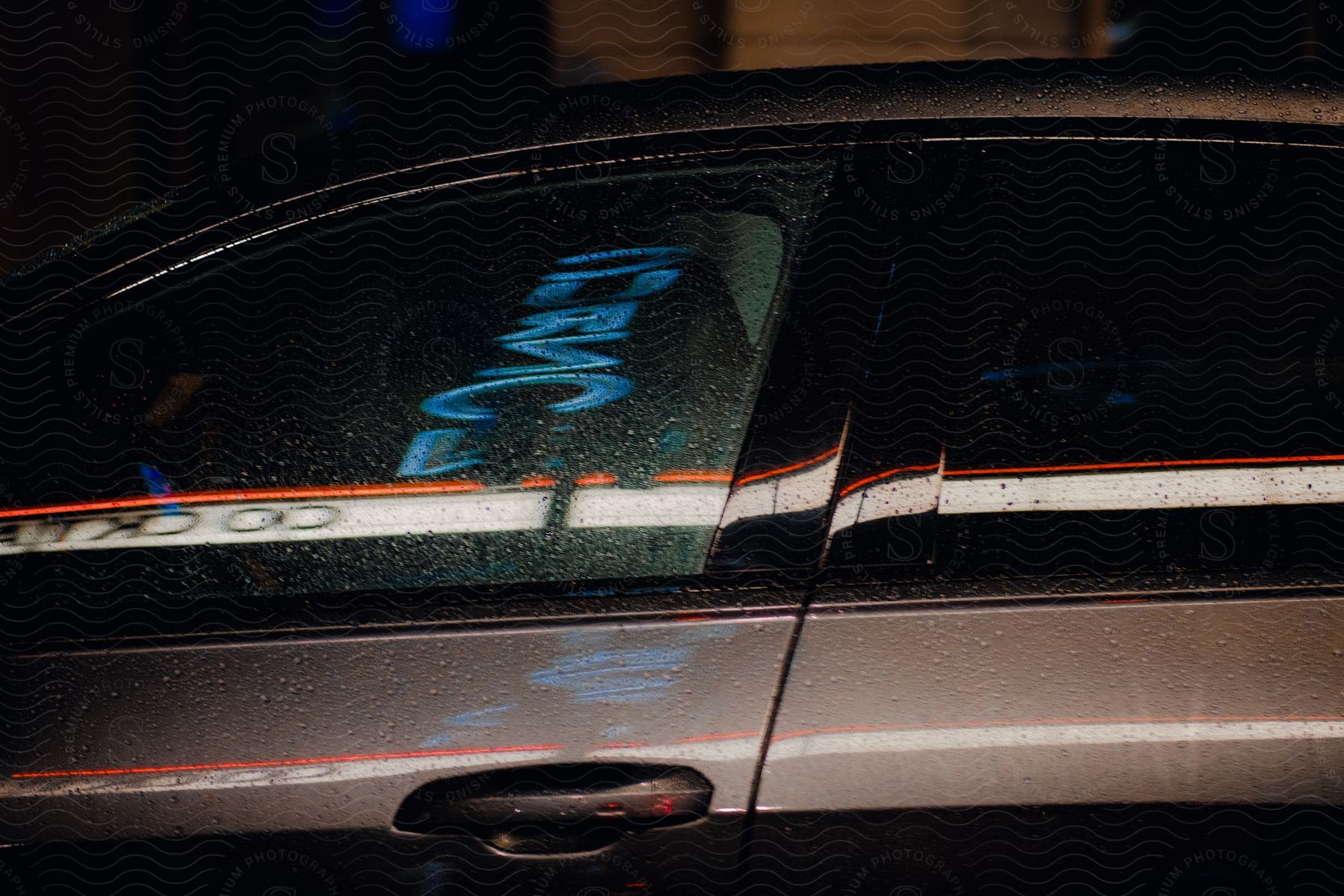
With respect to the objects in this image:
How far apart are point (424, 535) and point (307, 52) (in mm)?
3879

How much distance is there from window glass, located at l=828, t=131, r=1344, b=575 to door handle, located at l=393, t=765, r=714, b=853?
0.31m

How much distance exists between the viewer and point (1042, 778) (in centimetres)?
110

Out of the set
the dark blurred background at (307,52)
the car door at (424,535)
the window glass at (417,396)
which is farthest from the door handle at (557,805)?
the dark blurred background at (307,52)

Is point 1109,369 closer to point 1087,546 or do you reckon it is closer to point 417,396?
point 1087,546

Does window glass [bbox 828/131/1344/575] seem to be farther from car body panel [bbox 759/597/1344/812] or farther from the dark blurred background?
the dark blurred background

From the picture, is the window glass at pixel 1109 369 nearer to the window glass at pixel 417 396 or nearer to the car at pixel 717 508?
the car at pixel 717 508

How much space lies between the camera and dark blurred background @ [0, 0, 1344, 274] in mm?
4305

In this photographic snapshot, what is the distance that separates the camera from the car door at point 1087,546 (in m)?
1.09

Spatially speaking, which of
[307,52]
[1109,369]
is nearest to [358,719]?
[1109,369]

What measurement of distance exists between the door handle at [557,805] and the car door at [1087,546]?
9cm

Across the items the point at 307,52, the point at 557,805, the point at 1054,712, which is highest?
the point at 307,52

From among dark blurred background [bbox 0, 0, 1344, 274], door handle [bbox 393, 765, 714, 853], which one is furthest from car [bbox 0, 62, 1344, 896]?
dark blurred background [bbox 0, 0, 1344, 274]

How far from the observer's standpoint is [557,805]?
1.08 meters

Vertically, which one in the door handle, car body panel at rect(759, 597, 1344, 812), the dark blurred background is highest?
the dark blurred background
